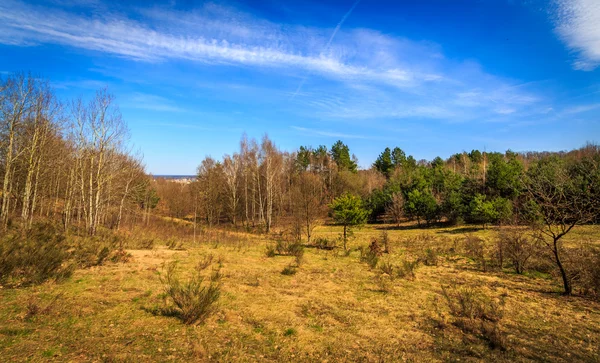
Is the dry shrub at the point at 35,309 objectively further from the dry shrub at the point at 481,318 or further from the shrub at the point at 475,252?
the shrub at the point at 475,252

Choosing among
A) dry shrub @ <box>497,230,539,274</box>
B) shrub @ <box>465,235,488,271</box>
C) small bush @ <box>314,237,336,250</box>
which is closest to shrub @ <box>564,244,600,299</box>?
dry shrub @ <box>497,230,539,274</box>

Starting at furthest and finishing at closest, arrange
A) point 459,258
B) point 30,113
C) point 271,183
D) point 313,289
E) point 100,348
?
point 271,183, point 30,113, point 459,258, point 313,289, point 100,348

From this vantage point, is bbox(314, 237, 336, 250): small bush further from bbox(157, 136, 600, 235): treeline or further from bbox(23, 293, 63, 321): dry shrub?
bbox(23, 293, 63, 321): dry shrub

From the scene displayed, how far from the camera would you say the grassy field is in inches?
205

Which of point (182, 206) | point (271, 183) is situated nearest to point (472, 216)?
point (271, 183)

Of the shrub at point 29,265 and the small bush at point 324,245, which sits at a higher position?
the shrub at point 29,265

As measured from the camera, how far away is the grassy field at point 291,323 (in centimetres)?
520

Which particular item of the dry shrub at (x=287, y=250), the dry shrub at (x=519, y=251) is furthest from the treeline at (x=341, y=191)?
the dry shrub at (x=519, y=251)

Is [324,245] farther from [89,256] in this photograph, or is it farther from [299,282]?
[89,256]

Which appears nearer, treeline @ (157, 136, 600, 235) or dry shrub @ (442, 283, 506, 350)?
dry shrub @ (442, 283, 506, 350)

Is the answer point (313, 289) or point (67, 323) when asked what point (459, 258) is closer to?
point (313, 289)

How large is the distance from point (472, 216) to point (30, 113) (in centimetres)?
3816

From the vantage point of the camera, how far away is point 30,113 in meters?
18.5

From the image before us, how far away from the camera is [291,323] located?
688 cm
